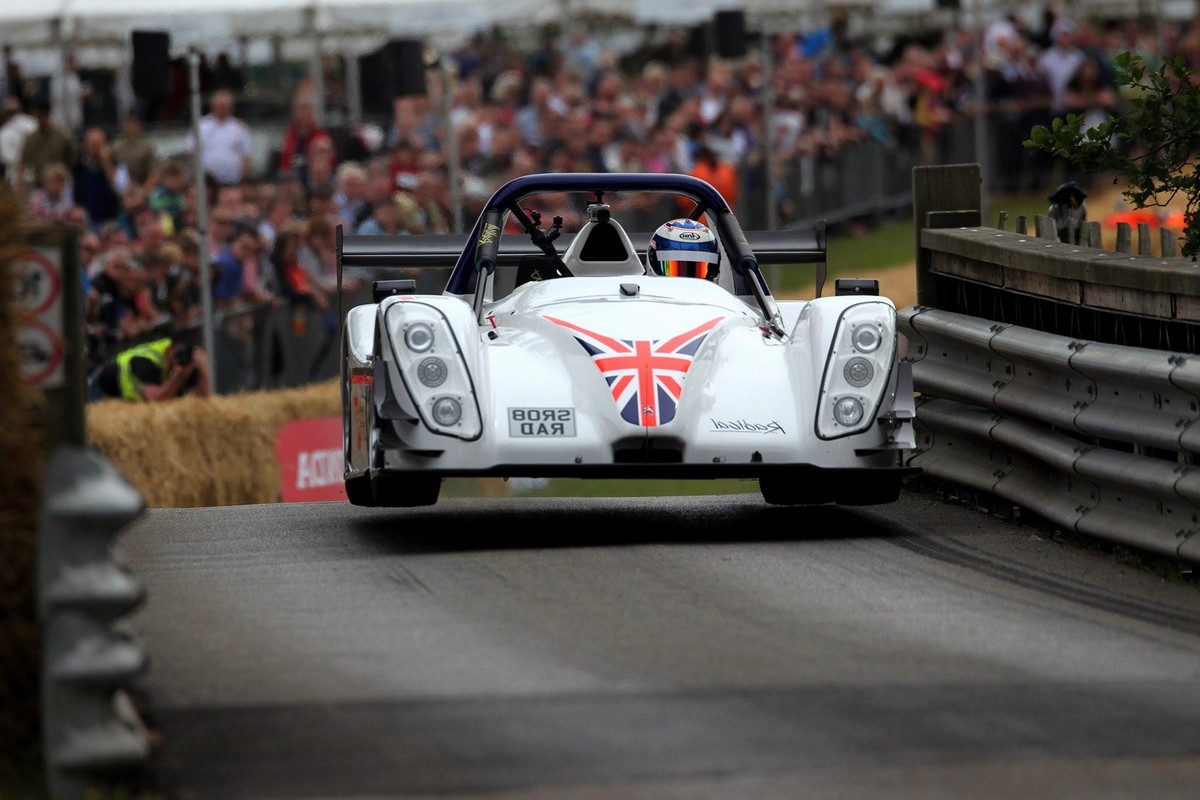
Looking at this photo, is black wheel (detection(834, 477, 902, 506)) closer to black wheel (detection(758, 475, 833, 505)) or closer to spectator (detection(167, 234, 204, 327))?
black wheel (detection(758, 475, 833, 505))

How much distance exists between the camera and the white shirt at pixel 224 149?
20.0 m

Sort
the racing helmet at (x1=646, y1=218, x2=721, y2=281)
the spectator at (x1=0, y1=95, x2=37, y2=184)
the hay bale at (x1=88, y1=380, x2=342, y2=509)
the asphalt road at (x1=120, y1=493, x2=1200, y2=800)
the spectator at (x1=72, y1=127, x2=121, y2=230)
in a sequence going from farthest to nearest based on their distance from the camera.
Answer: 1. the spectator at (x1=0, y1=95, x2=37, y2=184)
2. the spectator at (x1=72, y1=127, x2=121, y2=230)
3. the hay bale at (x1=88, y1=380, x2=342, y2=509)
4. the racing helmet at (x1=646, y1=218, x2=721, y2=281)
5. the asphalt road at (x1=120, y1=493, x2=1200, y2=800)

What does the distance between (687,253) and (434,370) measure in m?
2.22

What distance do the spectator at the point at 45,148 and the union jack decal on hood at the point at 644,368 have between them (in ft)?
35.6

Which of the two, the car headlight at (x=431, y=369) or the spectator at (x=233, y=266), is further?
the spectator at (x=233, y=266)

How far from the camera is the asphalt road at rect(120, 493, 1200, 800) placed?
193 inches

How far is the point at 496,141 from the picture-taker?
21.5 metres

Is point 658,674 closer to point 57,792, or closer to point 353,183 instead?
point 57,792

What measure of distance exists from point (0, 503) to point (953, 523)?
534 centimetres

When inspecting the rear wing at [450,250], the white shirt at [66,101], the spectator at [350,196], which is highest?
Result: the white shirt at [66,101]

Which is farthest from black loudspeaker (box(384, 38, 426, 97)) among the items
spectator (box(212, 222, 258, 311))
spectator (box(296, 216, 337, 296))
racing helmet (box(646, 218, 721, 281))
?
racing helmet (box(646, 218, 721, 281))

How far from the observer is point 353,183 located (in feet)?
61.9

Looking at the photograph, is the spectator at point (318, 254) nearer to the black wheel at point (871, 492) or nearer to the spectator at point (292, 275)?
the spectator at point (292, 275)

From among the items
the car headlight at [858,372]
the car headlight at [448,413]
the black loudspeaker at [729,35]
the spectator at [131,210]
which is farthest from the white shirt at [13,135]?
the car headlight at [858,372]
